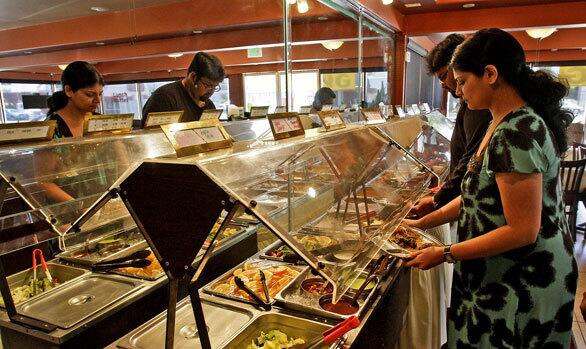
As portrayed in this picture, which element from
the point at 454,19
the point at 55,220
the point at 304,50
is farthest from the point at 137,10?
the point at 55,220

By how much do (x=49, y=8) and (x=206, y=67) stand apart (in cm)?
491

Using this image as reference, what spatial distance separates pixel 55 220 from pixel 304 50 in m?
10.2

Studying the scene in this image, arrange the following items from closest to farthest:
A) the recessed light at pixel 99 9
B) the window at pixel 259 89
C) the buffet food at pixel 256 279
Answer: the buffet food at pixel 256 279 < the recessed light at pixel 99 9 < the window at pixel 259 89

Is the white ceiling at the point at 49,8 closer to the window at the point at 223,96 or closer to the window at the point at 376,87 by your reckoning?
the window at the point at 376,87

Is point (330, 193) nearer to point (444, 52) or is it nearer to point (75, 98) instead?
point (444, 52)

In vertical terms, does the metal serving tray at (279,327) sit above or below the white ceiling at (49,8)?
below

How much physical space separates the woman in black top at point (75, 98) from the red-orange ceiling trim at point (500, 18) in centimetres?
588

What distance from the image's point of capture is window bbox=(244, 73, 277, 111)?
13656mm

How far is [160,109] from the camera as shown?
10.3 ft

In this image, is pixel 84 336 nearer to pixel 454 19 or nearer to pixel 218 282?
pixel 218 282

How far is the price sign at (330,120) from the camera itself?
7.98 feet

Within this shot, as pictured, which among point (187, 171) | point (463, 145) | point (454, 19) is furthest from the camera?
point (454, 19)

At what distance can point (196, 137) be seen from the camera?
1.32 metres

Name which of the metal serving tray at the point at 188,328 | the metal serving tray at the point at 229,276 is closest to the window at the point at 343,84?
the metal serving tray at the point at 229,276
